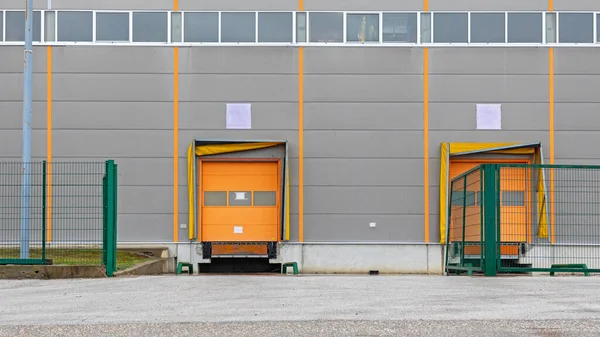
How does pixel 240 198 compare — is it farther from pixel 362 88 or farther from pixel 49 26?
pixel 49 26

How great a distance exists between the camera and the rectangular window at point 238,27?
2770 centimetres

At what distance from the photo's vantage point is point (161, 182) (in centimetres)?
2745

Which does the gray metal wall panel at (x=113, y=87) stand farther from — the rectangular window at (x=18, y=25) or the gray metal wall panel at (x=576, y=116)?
the gray metal wall panel at (x=576, y=116)

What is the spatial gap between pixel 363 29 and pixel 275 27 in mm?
2557

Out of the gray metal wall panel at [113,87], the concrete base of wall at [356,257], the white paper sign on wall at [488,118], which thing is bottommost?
the concrete base of wall at [356,257]

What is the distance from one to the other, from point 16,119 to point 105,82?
A: 8.88 feet

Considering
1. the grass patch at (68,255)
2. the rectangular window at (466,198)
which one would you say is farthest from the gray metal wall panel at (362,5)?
the grass patch at (68,255)

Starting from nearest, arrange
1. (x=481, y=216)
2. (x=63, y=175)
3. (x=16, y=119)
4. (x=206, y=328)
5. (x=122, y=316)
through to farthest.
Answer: (x=206, y=328) → (x=122, y=316) → (x=481, y=216) → (x=63, y=175) → (x=16, y=119)

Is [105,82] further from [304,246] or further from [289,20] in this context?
[304,246]

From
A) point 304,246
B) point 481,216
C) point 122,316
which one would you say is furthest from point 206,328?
point 304,246

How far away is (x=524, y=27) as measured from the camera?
27922 millimetres

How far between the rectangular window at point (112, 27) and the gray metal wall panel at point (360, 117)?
18.5 ft

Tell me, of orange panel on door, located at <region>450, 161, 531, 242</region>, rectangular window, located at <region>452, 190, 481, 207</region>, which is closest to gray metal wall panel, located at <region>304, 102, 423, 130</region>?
rectangular window, located at <region>452, 190, 481, 207</region>

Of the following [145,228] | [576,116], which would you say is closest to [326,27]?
[576,116]
